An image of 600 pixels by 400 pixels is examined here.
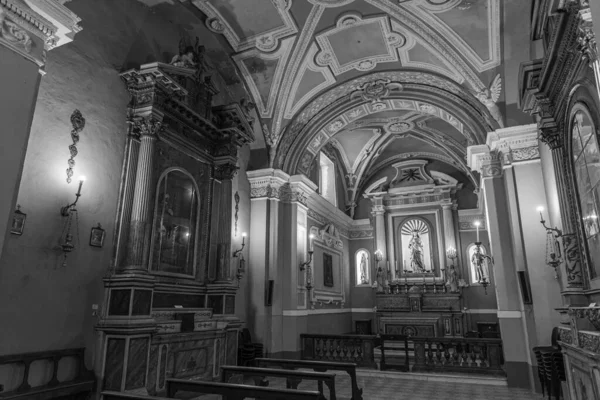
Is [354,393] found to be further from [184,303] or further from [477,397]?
[184,303]

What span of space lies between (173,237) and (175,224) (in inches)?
9.8

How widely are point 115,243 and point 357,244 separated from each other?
1200 cm

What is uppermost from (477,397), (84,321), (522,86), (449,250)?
(522,86)

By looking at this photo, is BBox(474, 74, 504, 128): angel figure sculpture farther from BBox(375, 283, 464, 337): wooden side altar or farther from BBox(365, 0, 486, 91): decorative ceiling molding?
BBox(375, 283, 464, 337): wooden side altar

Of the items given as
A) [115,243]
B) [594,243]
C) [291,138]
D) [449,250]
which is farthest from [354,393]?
[449,250]

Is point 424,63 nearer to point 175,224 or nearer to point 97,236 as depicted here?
point 175,224

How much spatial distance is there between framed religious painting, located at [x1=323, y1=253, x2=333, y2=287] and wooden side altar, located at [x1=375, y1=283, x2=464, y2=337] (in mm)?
2371

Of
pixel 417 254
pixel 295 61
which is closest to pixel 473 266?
pixel 417 254

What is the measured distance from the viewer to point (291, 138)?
37.3 feet

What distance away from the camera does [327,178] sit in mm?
15312

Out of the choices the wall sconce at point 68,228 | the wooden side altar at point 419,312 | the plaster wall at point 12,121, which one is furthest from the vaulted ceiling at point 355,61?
the wooden side altar at point 419,312

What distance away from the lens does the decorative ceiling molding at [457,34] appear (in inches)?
320

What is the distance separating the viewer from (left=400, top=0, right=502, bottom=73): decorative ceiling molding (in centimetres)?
812

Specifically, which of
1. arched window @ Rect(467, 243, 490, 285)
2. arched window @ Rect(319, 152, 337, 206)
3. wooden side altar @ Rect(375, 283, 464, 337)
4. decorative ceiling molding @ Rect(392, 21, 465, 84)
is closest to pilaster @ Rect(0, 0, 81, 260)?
decorative ceiling molding @ Rect(392, 21, 465, 84)
